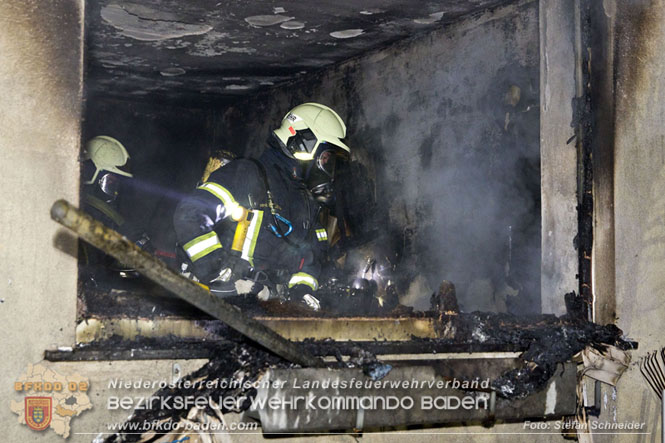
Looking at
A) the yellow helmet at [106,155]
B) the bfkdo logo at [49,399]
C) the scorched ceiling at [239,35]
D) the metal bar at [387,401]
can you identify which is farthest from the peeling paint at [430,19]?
the bfkdo logo at [49,399]

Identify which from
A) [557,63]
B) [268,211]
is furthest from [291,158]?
[557,63]

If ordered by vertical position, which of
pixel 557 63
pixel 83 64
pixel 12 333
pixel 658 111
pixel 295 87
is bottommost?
pixel 12 333

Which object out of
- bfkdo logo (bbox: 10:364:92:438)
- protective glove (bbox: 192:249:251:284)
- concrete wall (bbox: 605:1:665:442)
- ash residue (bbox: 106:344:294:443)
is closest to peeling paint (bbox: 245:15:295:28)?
protective glove (bbox: 192:249:251:284)

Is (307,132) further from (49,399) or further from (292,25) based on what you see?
(49,399)

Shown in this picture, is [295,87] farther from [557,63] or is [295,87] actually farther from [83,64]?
[83,64]

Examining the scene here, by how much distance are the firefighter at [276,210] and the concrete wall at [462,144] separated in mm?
793

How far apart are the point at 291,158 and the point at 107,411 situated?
2846 mm

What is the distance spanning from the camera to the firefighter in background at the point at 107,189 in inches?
233

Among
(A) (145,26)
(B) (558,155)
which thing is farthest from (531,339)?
(A) (145,26)

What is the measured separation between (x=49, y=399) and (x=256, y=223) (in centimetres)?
245

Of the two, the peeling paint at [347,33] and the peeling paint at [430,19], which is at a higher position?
the peeling paint at [347,33]

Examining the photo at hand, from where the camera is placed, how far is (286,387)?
2943 mm

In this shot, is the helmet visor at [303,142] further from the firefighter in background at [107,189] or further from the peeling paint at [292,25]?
the firefighter in background at [107,189]

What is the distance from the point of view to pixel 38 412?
277 cm
